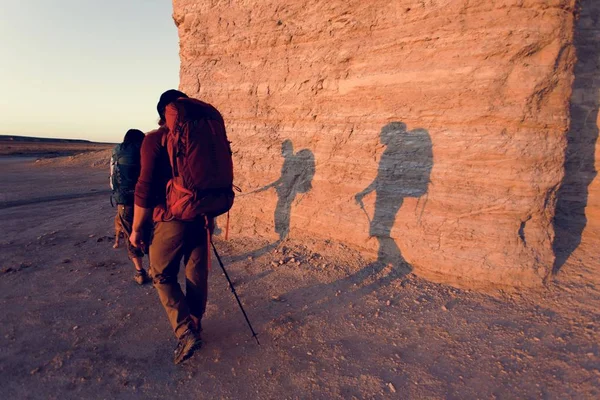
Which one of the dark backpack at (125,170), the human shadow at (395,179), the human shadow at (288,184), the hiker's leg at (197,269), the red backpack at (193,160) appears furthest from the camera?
the human shadow at (288,184)

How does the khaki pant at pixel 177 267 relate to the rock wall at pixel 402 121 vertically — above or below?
below

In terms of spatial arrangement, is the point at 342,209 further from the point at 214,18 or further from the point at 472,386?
the point at 214,18

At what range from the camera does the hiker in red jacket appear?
279cm

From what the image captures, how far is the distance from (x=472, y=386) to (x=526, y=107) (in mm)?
2923

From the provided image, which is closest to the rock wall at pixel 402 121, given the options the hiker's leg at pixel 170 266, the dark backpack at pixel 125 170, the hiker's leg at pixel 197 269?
the dark backpack at pixel 125 170

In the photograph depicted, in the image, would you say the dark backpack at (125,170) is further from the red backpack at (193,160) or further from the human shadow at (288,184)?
the human shadow at (288,184)

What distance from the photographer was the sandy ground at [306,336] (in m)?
2.81

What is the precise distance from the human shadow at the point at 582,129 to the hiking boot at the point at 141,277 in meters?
4.95

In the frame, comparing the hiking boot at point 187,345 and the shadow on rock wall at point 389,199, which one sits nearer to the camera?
the hiking boot at point 187,345

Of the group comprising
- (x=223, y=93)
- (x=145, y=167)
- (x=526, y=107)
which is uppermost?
(x=223, y=93)

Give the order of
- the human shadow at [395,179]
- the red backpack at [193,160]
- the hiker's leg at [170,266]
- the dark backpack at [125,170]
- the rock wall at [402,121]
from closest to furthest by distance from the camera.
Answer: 1. the red backpack at [193,160]
2. the hiker's leg at [170,266]
3. the rock wall at [402,121]
4. the dark backpack at [125,170]
5. the human shadow at [395,179]

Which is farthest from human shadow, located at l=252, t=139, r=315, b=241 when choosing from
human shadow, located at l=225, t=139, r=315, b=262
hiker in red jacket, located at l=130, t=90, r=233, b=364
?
hiker in red jacket, located at l=130, t=90, r=233, b=364

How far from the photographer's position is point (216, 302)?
13.6 ft

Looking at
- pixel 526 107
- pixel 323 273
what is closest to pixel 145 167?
pixel 323 273
